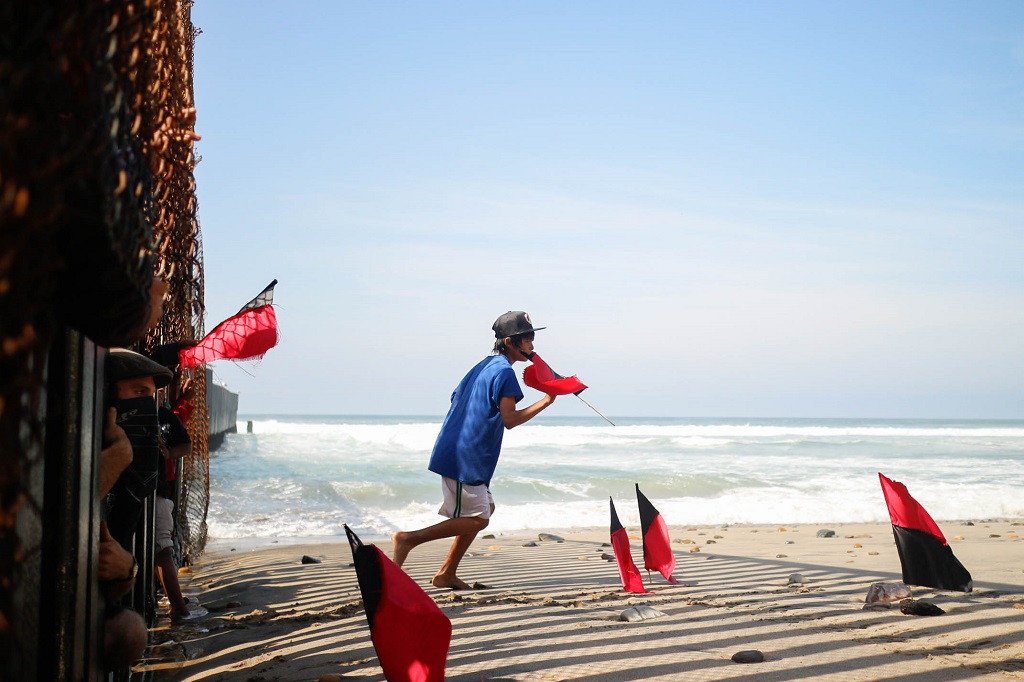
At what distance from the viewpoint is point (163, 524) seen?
459 cm

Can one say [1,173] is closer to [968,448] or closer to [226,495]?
[226,495]

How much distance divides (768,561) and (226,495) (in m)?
9.84

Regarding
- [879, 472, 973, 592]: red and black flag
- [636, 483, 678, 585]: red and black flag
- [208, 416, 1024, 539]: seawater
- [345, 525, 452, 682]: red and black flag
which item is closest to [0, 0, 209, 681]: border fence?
[345, 525, 452, 682]: red and black flag

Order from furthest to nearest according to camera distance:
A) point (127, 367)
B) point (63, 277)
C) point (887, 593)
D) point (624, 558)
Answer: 1. point (624, 558)
2. point (887, 593)
3. point (127, 367)
4. point (63, 277)

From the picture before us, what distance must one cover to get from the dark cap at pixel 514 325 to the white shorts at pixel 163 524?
240 centimetres

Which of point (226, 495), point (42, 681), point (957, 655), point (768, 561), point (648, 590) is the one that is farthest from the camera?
point (226, 495)

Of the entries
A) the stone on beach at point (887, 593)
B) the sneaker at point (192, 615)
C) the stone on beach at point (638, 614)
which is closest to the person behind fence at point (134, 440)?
the sneaker at point (192, 615)

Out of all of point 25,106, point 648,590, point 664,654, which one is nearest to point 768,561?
point 648,590

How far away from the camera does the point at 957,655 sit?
12.0 feet

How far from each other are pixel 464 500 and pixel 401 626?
111 inches

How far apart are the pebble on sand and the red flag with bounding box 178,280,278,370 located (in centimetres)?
231

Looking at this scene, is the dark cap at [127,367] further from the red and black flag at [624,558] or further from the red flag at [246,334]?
the red and black flag at [624,558]

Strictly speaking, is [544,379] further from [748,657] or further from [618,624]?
[748,657]

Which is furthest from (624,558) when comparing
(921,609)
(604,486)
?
(604,486)
